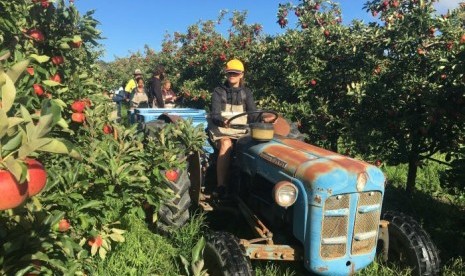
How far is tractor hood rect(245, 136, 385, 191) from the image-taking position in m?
2.82

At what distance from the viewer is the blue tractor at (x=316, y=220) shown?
2.86 meters

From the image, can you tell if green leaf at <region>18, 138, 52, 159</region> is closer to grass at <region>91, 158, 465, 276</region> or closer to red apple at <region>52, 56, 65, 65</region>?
grass at <region>91, 158, 465, 276</region>

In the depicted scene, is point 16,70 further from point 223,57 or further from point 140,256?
point 223,57

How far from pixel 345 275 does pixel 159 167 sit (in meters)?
1.61

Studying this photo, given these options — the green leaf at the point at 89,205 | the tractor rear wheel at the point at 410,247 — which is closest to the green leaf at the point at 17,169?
the green leaf at the point at 89,205

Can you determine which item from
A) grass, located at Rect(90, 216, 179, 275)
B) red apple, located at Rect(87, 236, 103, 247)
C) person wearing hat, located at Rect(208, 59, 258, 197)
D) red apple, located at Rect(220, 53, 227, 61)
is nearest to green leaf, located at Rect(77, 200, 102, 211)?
red apple, located at Rect(87, 236, 103, 247)

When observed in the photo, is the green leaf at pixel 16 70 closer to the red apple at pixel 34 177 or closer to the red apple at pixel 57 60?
the red apple at pixel 34 177

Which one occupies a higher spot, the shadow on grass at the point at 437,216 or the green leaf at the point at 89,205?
the green leaf at the point at 89,205

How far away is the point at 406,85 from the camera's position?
5129 millimetres

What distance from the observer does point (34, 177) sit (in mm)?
962

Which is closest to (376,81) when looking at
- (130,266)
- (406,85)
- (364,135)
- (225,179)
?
(406,85)

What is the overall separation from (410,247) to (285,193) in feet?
3.85

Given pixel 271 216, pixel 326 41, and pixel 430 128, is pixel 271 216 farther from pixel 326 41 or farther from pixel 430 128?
pixel 326 41

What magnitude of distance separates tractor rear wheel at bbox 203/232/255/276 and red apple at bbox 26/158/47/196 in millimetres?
2009
